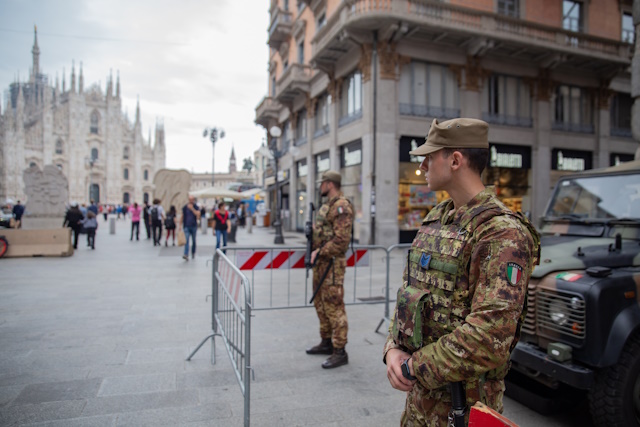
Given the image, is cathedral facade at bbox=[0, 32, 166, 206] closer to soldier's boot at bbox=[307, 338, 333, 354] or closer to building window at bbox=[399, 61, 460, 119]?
building window at bbox=[399, 61, 460, 119]

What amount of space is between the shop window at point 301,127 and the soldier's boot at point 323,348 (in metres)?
22.2

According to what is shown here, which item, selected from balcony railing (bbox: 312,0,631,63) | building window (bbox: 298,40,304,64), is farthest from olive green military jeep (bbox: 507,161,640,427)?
building window (bbox: 298,40,304,64)

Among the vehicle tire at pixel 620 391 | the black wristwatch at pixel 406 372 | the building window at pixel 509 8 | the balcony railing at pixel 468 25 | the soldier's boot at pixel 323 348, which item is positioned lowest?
the soldier's boot at pixel 323 348

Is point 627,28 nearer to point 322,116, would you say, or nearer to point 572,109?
point 572,109

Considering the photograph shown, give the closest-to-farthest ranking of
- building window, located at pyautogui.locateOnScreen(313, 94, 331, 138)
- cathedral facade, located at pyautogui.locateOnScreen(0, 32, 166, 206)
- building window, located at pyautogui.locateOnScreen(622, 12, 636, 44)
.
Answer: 1. building window, located at pyautogui.locateOnScreen(622, 12, 636, 44)
2. building window, located at pyautogui.locateOnScreen(313, 94, 331, 138)
3. cathedral facade, located at pyautogui.locateOnScreen(0, 32, 166, 206)

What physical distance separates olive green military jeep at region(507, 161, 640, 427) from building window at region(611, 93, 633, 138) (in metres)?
23.5

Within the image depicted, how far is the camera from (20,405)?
12.4 ft

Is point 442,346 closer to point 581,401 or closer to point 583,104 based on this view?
point 581,401

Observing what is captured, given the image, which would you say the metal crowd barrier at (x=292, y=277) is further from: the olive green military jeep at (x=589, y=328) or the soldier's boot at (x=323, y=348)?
the olive green military jeep at (x=589, y=328)

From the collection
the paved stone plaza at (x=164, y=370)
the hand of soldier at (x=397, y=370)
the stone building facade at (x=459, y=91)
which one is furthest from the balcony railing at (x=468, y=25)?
the hand of soldier at (x=397, y=370)

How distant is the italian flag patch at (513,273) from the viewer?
5.49ft

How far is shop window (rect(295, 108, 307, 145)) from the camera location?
27.1 metres

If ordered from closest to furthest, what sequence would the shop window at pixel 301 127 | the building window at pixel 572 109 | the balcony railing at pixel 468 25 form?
the balcony railing at pixel 468 25 → the building window at pixel 572 109 → the shop window at pixel 301 127

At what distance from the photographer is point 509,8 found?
64.8ft
